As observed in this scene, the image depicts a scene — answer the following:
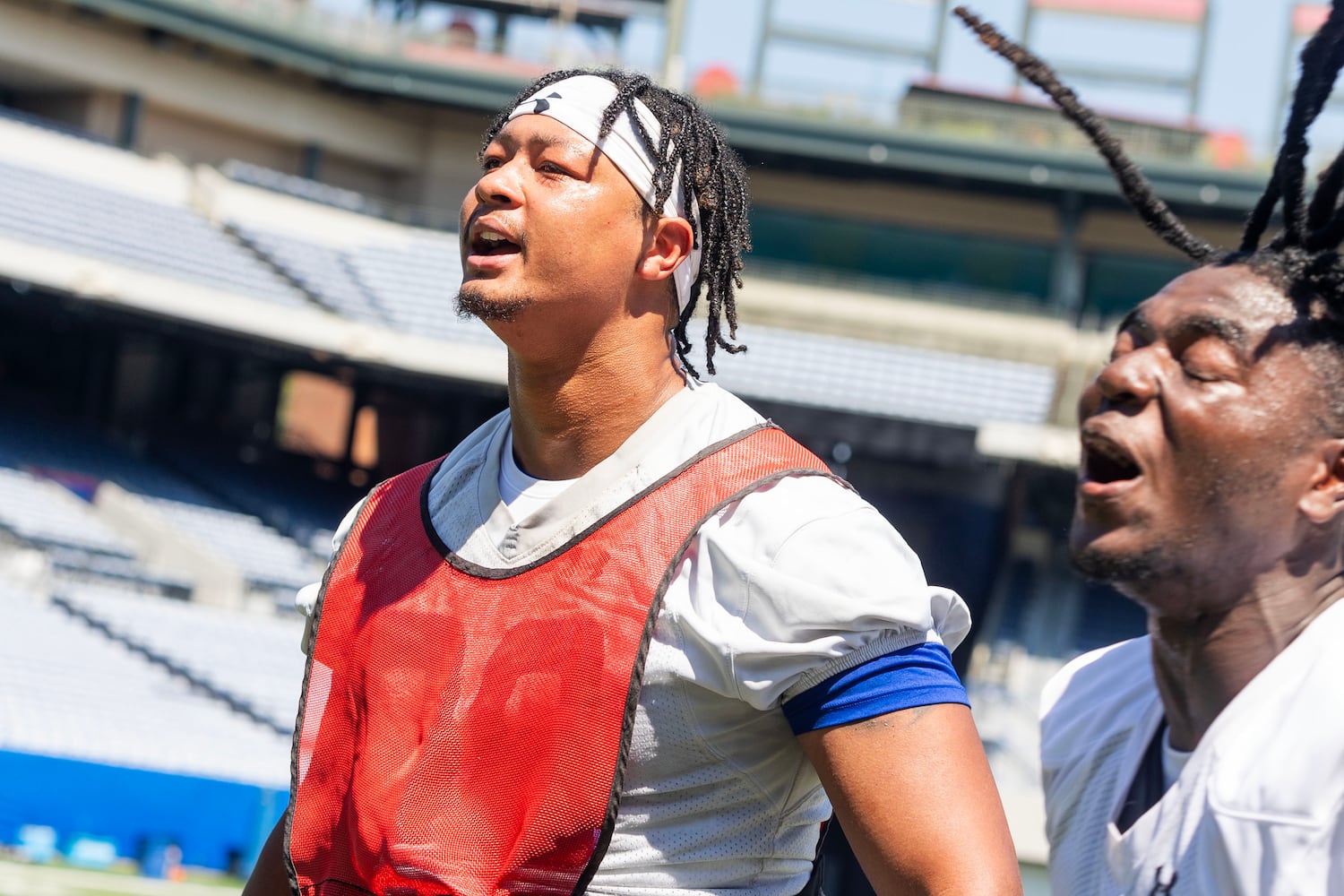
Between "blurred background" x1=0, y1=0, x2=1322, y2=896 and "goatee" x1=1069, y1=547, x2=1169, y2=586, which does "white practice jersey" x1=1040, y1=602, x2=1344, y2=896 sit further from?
"blurred background" x1=0, y1=0, x2=1322, y2=896

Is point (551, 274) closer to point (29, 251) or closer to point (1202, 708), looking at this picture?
point (1202, 708)

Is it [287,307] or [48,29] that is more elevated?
[48,29]

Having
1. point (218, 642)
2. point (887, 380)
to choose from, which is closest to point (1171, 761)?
point (218, 642)

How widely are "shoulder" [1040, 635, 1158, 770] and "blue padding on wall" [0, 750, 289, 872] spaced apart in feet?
30.5

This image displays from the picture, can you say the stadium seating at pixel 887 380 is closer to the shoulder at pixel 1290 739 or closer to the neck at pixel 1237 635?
the neck at pixel 1237 635

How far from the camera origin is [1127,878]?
5.35 ft

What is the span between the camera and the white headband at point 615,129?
203cm

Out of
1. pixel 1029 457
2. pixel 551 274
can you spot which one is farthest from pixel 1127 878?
pixel 1029 457

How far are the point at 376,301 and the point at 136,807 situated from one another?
26.4 feet

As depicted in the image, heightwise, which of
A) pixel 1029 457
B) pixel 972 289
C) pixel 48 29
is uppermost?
pixel 48 29

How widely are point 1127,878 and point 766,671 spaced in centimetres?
44

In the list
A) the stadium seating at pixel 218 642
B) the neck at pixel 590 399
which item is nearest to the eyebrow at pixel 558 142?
the neck at pixel 590 399

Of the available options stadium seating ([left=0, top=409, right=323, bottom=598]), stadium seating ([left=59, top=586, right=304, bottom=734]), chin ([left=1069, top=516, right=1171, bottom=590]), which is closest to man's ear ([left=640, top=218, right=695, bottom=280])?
chin ([left=1069, top=516, right=1171, bottom=590])

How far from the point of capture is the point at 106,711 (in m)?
11.6
